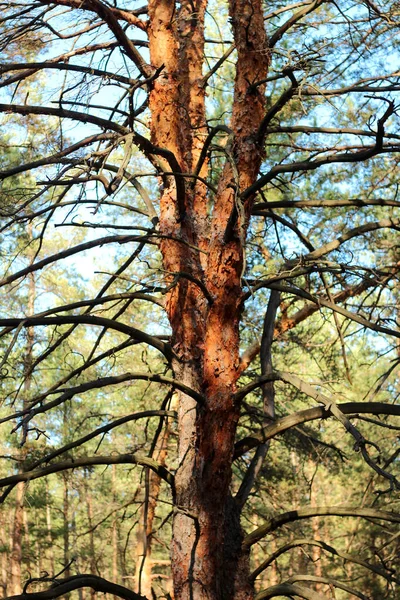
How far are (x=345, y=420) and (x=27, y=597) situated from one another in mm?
1857

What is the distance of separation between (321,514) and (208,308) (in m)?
1.38

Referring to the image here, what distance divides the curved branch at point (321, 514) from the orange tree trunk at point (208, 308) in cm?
16

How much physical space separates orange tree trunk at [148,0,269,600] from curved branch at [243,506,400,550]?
158 millimetres

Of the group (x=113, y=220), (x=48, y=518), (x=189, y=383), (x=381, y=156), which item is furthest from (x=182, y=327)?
(x=48, y=518)

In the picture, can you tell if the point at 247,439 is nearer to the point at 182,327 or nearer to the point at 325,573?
the point at 182,327

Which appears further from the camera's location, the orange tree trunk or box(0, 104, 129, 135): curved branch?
box(0, 104, 129, 135): curved branch

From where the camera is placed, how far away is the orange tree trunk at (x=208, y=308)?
4316 millimetres

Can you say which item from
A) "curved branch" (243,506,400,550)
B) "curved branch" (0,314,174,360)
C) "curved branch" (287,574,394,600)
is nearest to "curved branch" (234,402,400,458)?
"curved branch" (243,506,400,550)

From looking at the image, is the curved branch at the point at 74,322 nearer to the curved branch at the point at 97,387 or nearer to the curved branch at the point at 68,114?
the curved branch at the point at 97,387

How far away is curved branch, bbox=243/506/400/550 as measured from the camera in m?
4.04

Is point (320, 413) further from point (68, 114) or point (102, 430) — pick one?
point (68, 114)

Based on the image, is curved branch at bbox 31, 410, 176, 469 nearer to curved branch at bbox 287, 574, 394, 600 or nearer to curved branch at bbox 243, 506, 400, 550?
curved branch at bbox 243, 506, 400, 550

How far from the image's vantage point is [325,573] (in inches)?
878

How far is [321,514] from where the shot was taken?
432 cm
